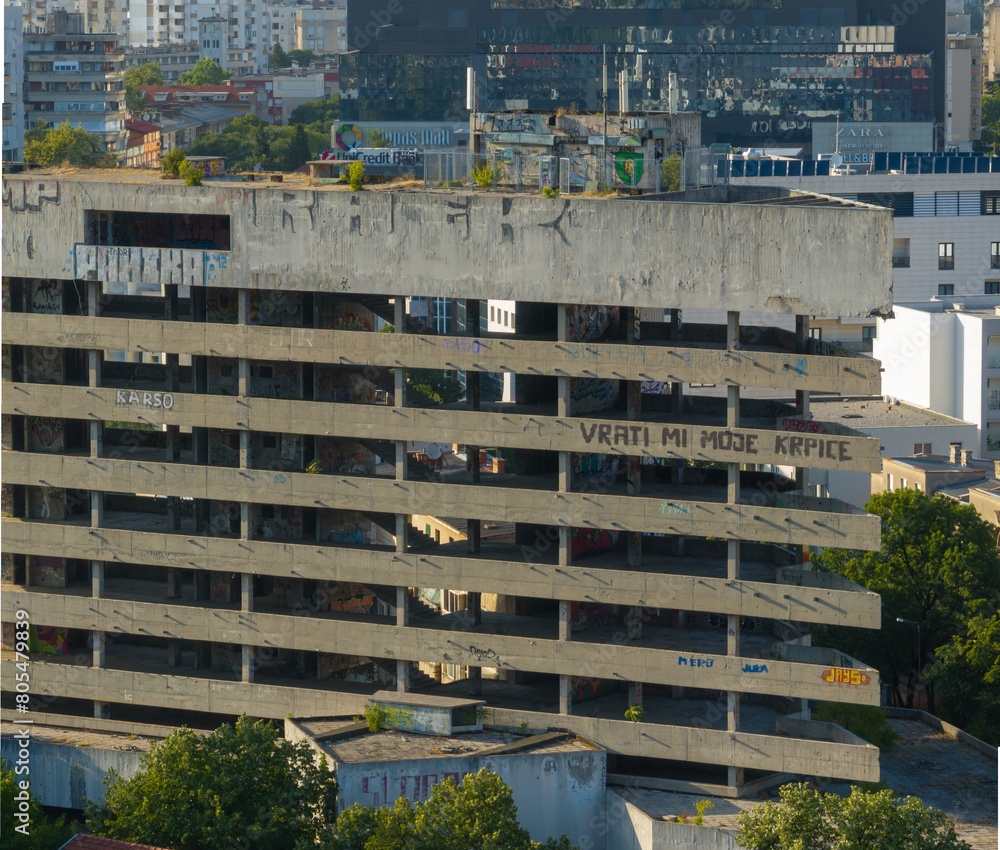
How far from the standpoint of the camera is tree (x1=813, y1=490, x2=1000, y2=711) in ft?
336

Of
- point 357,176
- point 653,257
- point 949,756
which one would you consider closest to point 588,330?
point 653,257

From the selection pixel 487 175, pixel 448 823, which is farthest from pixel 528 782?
pixel 487 175

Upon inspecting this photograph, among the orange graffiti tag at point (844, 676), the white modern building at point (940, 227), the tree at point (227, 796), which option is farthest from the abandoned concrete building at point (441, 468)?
the white modern building at point (940, 227)

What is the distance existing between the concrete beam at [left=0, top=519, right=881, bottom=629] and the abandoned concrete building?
131mm

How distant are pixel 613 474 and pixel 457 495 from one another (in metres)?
8.49

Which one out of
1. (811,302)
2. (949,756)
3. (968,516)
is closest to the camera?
(811,302)

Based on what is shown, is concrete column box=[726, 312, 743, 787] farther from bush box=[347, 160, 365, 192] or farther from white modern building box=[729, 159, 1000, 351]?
white modern building box=[729, 159, 1000, 351]

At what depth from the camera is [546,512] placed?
2987 inches

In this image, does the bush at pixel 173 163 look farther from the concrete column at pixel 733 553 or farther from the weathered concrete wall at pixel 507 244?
the concrete column at pixel 733 553

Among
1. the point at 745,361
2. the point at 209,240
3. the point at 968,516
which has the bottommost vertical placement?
the point at 968,516

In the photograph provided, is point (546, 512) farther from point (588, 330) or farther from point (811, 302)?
point (811, 302)

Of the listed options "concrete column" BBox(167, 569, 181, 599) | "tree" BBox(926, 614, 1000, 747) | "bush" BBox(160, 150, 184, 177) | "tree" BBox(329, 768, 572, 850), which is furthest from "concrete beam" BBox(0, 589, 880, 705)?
"tree" BBox(926, 614, 1000, 747)

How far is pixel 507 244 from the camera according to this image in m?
75.4

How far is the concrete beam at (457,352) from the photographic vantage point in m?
72.6
